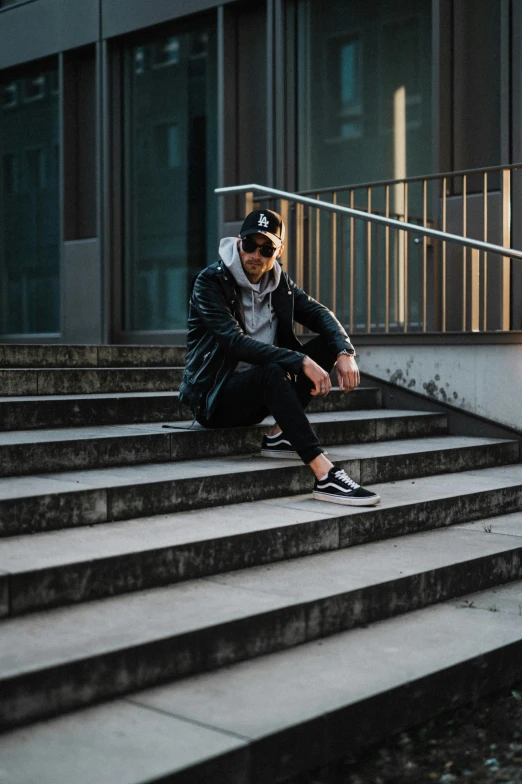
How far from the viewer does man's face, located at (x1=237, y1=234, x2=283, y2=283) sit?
522 cm

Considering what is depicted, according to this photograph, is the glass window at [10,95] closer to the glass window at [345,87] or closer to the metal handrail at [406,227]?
the glass window at [345,87]

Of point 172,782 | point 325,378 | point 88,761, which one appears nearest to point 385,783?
point 172,782

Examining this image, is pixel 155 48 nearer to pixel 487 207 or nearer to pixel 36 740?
pixel 487 207

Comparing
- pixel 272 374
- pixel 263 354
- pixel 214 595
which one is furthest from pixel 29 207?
pixel 214 595

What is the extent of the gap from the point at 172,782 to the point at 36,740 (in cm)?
44

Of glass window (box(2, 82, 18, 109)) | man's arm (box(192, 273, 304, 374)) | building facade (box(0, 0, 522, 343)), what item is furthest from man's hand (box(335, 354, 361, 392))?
glass window (box(2, 82, 18, 109))

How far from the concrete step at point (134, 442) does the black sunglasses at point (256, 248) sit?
1018mm

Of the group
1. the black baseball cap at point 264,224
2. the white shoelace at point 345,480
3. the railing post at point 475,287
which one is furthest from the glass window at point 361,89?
the white shoelace at point 345,480

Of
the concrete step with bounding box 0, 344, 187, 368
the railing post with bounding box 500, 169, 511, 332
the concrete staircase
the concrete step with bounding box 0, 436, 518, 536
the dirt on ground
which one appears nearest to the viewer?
the concrete staircase

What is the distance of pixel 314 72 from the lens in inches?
392

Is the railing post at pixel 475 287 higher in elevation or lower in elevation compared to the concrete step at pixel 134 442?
higher

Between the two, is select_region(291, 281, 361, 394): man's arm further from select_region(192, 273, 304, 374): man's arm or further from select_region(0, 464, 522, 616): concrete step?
select_region(0, 464, 522, 616): concrete step

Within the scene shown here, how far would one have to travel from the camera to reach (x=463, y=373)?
23.4ft

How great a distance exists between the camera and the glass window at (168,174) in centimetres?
1062
